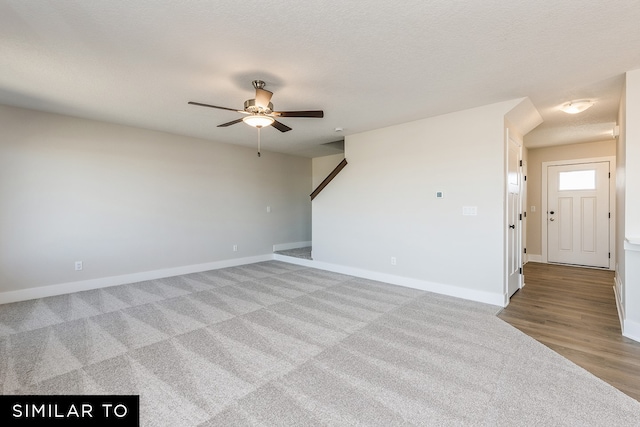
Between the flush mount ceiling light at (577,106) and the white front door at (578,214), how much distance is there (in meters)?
2.72

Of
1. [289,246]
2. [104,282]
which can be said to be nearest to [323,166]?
Result: [289,246]

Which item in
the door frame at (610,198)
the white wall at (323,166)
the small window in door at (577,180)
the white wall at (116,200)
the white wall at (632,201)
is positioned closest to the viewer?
the white wall at (632,201)

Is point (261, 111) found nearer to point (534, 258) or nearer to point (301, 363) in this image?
point (301, 363)

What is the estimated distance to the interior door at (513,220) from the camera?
375 cm

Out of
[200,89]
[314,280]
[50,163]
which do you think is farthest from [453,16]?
[50,163]

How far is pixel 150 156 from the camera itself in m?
4.84

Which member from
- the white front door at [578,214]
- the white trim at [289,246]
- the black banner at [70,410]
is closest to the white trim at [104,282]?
the white trim at [289,246]

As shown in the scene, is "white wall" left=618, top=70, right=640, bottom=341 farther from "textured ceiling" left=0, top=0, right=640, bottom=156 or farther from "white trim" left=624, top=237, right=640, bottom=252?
"textured ceiling" left=0, top=0, right=640, bottom=156

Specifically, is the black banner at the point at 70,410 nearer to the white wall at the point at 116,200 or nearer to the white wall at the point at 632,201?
the white wall at the point at 116,200

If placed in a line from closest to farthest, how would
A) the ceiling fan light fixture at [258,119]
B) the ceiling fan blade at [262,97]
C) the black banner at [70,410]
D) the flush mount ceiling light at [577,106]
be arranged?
the black banner at [70,410] < the ceiling fan blade at [262,97] < the ceiling fan light fixture at [258,119] < the flush mount ceiling light at [577,106]

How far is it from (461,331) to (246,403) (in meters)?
2.13

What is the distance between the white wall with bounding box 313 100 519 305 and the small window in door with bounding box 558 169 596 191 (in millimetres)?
3604

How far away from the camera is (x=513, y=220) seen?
3926mm

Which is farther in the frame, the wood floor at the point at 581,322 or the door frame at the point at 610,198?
the door frame at the point at 610,198
